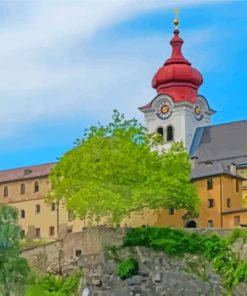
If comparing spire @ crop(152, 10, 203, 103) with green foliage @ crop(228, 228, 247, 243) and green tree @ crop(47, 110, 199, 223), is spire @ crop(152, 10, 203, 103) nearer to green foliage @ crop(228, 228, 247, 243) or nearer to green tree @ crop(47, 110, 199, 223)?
green tree @ crop(47, 110, 199, 223)

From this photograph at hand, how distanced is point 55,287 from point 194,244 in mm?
10774

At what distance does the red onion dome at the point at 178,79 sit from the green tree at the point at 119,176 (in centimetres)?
3154

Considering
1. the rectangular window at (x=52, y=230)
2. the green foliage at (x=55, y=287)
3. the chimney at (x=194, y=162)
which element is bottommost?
the green foliage at (x=55, y=287)

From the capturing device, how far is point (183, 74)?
5290 inches

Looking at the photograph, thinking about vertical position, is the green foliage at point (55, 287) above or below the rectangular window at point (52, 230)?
below

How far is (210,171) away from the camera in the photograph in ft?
355

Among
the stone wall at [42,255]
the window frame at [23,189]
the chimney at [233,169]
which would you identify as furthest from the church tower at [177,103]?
the stone wall at [42,255]

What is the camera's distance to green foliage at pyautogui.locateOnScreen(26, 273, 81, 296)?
83.2 m

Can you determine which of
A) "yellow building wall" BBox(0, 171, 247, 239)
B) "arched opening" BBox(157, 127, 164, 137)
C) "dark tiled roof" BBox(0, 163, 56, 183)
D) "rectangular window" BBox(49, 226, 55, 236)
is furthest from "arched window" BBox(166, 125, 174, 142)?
"rectangular window" BBox(49, 226, 55, 236)

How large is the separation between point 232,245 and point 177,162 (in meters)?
20.5

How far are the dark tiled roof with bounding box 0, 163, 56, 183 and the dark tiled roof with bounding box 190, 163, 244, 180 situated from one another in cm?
2770

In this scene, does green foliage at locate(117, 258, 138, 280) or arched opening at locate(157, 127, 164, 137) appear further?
arched opening at locate(157, 127, 164, 137)

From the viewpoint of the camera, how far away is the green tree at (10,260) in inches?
2682

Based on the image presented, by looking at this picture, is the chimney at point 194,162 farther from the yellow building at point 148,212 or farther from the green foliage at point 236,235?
the green foliage at point 236,235
